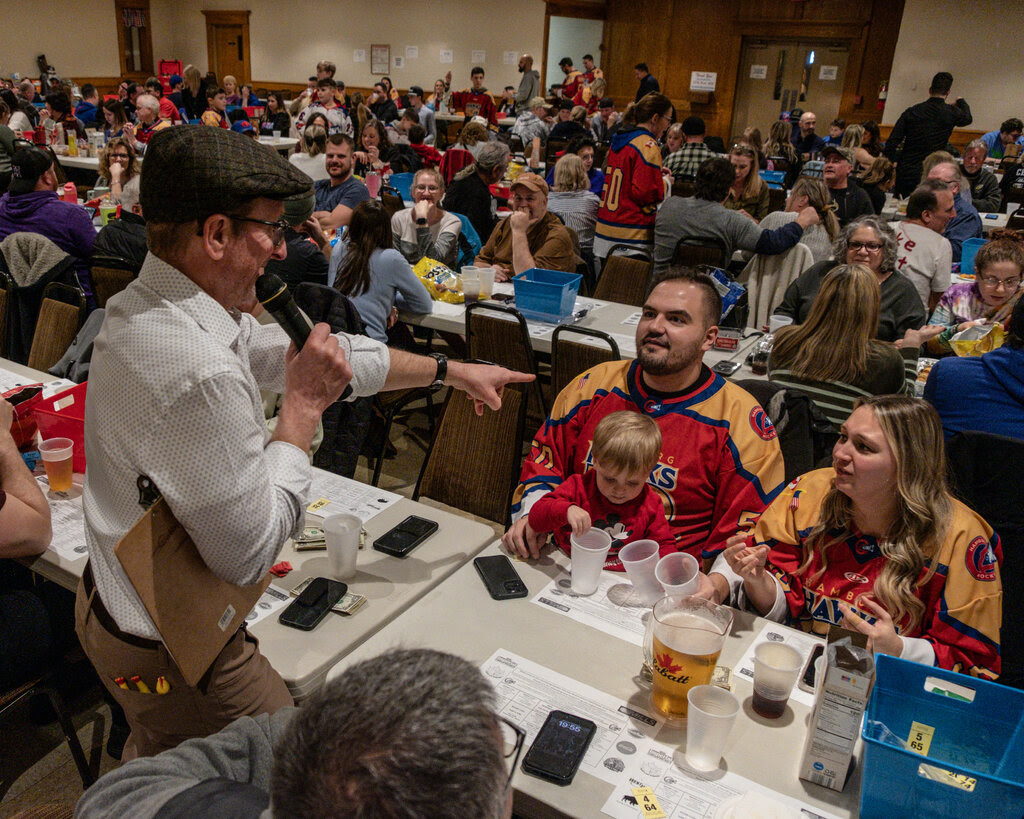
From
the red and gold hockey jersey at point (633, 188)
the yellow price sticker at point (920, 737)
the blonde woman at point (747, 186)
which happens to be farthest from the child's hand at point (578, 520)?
the blonde woman at point (747, 186)

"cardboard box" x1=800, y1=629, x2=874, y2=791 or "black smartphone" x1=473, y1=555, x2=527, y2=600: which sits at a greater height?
"cardboard box" x1=800, y1=629, x2=874, y2=791

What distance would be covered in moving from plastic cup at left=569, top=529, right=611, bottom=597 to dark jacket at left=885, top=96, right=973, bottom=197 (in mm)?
8651

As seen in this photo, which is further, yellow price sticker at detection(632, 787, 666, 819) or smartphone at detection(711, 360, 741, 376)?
smartphone at detection(711, 360, 741, 376)

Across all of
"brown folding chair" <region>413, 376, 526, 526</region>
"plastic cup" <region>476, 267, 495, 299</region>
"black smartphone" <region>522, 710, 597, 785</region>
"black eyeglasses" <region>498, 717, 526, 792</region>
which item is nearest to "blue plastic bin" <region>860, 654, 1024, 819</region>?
"black smartphone" <region>522, 710, 597, 785</region>

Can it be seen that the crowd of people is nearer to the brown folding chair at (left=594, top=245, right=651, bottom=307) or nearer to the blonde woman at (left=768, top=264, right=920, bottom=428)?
the blonde woman at (left=768, top=264, right=920, bottom=428)

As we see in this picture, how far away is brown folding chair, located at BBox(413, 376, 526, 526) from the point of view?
2.79 meters

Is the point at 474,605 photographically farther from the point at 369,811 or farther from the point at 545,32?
the point at 545,32

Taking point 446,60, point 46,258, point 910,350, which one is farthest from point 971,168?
point 446,60

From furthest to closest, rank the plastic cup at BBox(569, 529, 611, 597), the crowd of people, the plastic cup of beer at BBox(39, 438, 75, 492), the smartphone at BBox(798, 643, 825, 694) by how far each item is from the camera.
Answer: the plastic cup of beer at BBox(39, 438, 75, 492), the plastic cup at BBox(569, 529, 611, 597), the smartphone at BBox(798, 643, 825, 694), the crowd of people

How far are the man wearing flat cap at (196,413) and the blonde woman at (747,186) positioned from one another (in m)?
5.52

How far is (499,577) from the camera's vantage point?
192cm

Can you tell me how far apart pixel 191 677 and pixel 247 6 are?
20635 millimetres

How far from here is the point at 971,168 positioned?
7.92 metres

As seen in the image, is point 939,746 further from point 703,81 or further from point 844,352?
point 703,81
